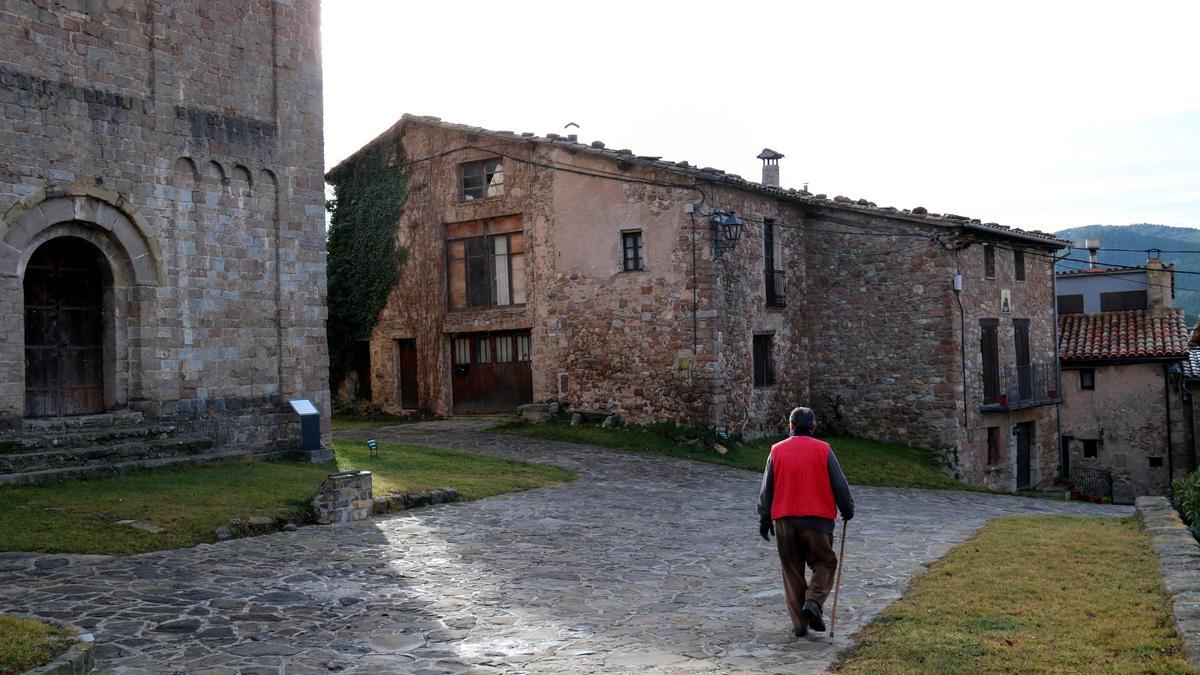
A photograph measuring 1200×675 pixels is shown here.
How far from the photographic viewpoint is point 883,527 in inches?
500

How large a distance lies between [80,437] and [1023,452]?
72.6 ft

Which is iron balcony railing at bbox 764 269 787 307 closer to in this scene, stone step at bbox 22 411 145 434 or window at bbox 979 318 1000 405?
window at bbox 979 318 1000 405

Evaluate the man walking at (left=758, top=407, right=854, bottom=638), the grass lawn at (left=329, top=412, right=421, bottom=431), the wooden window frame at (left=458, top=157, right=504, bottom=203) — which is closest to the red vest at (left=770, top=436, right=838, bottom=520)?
the man walking at (left=758, top=407, right=854, bottom=638)

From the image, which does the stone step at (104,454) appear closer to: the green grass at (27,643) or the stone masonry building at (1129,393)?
the green grass at (27,643)

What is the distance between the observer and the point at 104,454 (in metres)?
12.3

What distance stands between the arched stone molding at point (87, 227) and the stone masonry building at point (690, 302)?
10158 millimetres

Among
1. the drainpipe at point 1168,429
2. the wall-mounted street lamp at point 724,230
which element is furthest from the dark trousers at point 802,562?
the drainpipe at point 1168,429

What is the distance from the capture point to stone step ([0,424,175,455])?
458 inches

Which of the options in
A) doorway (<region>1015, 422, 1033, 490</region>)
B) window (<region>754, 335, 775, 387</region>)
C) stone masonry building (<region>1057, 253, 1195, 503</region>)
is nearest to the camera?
window (<region>754, 335, 775, 387</region>)

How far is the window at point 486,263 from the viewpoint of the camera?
2338 centimetres

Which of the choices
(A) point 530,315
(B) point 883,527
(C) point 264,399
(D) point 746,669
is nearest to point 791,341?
(A) point 530,315

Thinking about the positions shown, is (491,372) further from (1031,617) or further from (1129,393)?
(1031,617)

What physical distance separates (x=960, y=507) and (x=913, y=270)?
743 centimetres

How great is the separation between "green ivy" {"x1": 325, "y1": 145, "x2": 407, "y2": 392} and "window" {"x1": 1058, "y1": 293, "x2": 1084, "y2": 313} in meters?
20.0
